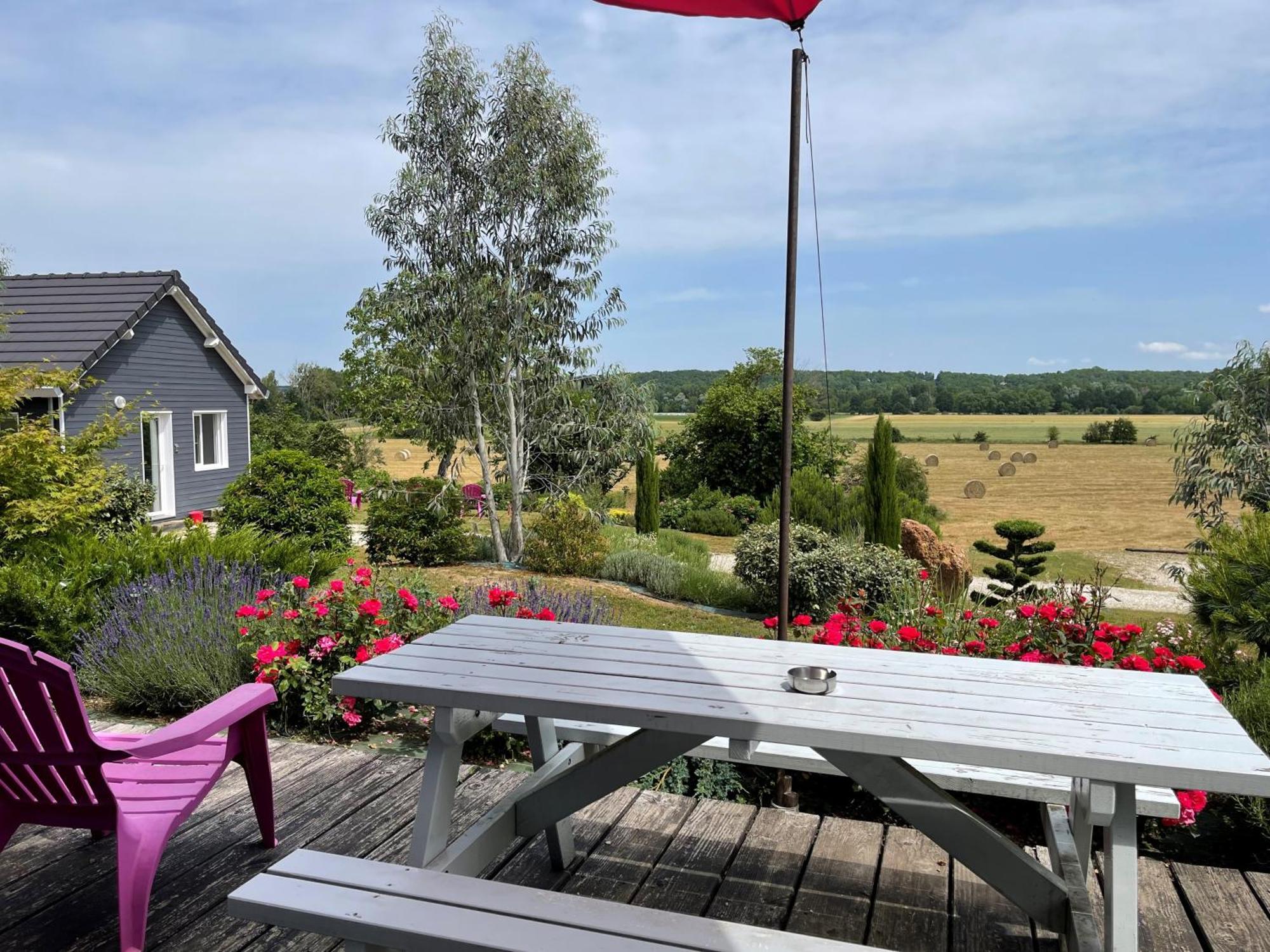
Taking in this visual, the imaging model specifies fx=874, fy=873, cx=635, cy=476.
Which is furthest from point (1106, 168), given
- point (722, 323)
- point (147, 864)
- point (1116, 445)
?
point (147, 864)

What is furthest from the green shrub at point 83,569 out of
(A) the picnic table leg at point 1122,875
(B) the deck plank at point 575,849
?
(A) the picnic table leg at point 1122,875

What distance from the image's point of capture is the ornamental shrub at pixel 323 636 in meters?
3.65

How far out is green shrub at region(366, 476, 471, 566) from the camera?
11625mm

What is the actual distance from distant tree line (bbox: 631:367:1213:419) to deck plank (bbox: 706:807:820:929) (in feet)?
89.8

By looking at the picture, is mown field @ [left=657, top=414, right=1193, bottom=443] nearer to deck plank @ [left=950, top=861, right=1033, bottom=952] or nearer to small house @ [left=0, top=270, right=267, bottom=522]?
small house @ [left=0, top=270, right=267, bottom=522]

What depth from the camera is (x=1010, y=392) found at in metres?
48.2

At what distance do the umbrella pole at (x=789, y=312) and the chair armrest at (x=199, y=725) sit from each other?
5.69ft

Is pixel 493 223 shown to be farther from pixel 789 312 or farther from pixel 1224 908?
pixel 1224 908

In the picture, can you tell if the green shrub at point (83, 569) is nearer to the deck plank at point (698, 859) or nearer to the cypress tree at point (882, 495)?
the deck plank at point (698, 859)

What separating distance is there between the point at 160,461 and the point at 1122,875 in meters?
17.2

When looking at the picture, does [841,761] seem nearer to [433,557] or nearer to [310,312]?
[433,557]

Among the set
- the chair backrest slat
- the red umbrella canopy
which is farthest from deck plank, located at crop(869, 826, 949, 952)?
the red umbrella canopy

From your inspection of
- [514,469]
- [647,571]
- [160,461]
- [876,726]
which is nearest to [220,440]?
[160,461]

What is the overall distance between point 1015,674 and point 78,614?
4.89 m
